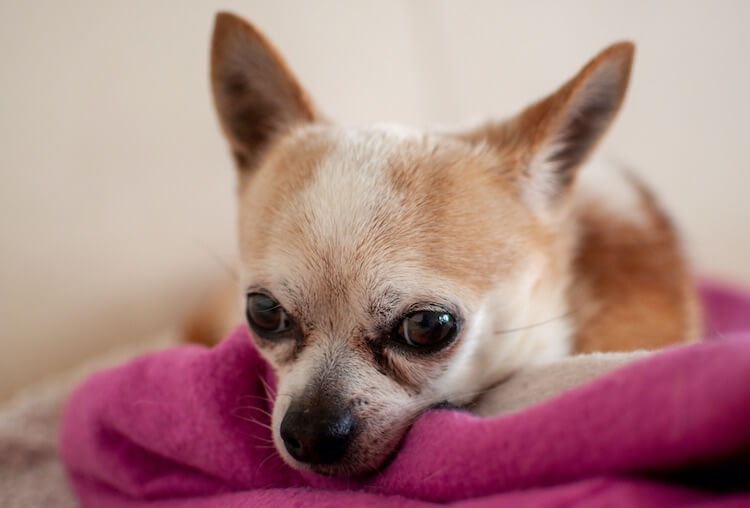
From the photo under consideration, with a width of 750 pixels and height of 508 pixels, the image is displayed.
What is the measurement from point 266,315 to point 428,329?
299mm

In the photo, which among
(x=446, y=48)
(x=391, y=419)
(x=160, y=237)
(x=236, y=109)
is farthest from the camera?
(x=446, y=48)

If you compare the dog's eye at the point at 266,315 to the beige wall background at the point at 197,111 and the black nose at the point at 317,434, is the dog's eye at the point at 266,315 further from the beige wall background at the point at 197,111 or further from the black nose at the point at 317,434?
the beige wall background at the point at 197,111

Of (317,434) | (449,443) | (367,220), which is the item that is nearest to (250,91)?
(367,220)

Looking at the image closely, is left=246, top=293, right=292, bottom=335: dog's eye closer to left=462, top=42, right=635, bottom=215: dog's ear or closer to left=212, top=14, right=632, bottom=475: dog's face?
left=212, top=14, right=632, bottom=475: dog's face

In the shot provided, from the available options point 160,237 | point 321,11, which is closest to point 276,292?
point 160,237

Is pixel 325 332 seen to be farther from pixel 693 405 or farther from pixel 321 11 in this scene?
pixel 321 11

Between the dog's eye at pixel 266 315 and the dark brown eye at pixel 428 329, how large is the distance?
218mm

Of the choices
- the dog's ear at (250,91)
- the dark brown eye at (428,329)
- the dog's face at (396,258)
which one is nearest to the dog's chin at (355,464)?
the dog's face at (396,258)

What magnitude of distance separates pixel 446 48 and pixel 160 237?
123cm

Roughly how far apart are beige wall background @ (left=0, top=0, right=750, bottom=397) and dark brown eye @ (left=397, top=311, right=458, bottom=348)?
25.5 inches

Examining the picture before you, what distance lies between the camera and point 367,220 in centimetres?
107

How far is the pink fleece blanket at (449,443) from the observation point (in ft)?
2.17

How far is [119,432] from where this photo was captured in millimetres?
1118

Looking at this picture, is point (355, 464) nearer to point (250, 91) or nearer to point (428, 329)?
point (428, 329)
